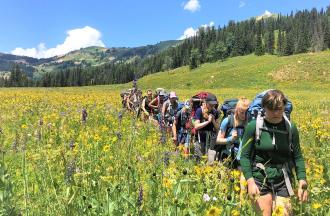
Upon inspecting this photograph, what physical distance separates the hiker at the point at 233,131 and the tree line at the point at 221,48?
402ft

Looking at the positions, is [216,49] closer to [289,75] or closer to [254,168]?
[289,75]

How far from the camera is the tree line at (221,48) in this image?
131250 millimetres

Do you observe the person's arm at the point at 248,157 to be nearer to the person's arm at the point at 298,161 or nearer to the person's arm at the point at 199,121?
the person's arm at the point at 298,161

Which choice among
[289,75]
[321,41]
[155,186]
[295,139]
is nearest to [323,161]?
[295,139]

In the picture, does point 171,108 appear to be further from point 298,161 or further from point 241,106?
point 298,161

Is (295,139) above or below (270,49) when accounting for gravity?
below

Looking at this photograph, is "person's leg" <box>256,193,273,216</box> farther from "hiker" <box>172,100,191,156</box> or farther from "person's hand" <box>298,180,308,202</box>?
"hiker" <box>172,100,191,156</box>

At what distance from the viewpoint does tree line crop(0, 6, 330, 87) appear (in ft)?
431

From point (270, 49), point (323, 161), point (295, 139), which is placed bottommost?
point (323, 161)

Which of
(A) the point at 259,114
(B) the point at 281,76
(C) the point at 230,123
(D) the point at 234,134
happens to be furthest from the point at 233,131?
(B) the point at 281,76

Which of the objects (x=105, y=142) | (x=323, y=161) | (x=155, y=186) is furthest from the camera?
(x=105, y=142)

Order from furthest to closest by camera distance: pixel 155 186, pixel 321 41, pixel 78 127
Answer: pixel 321 41 < pixel 78 127 < pixel 155 186

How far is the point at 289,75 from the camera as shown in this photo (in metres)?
66.4

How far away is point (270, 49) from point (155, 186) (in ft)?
475
